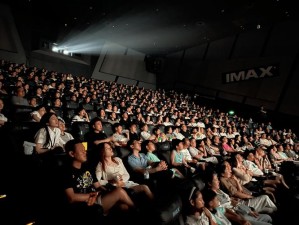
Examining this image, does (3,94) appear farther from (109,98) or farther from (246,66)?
(246,66)

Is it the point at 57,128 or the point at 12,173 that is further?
the point at 57,128

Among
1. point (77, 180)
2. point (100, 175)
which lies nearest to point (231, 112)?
point (100, 175)

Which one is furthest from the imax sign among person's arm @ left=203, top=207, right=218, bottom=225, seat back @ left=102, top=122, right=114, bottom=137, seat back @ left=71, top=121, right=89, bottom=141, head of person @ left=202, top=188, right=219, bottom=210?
person's arm @ left=203, top=207, right=218, bottom=225

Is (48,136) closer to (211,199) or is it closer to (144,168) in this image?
(144,168)

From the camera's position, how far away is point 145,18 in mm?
10094

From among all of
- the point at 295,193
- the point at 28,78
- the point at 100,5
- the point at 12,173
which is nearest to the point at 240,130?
the point at 295,193

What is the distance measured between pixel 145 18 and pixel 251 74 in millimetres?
7191

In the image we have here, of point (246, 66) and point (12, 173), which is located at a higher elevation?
point (246, 66)

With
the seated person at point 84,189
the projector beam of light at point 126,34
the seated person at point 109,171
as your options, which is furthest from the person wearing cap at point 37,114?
the projector beam of light at point 126,34

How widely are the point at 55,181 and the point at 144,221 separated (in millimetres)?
912

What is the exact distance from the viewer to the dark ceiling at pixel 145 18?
9.10 metres

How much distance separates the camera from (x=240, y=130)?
31.4 ft

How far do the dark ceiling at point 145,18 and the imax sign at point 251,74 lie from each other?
2.36 metres

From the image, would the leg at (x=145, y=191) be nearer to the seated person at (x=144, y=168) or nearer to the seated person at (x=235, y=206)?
the seated person at (x=144, y=168)
